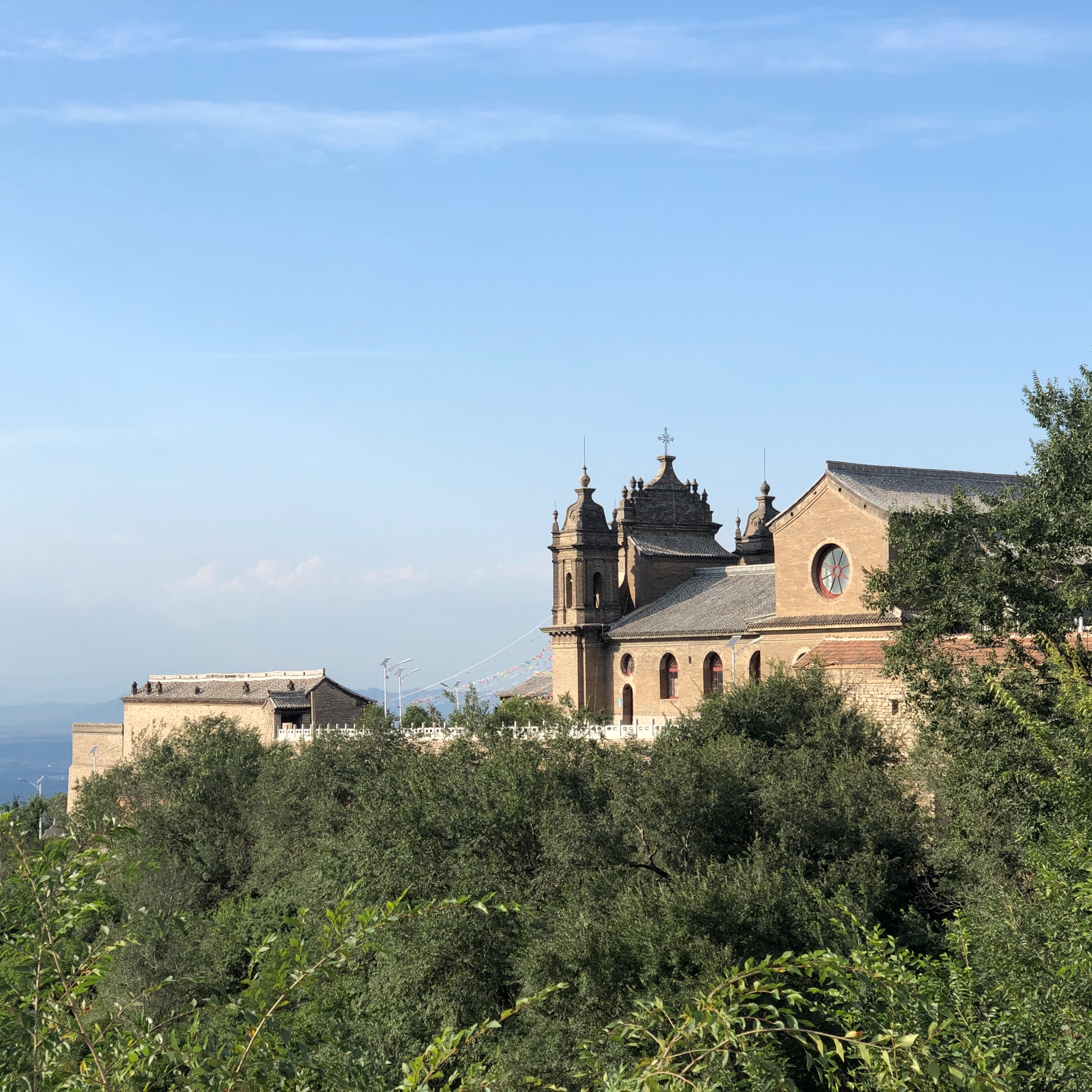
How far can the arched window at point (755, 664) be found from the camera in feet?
148

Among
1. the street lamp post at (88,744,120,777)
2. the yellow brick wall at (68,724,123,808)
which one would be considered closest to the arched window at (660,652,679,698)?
the yellow brick wall at (68,724,123,808)

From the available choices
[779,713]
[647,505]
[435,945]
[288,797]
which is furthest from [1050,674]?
[647,505]

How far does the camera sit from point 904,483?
40.7 metres

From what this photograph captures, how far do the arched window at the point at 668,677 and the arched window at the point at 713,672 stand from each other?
257cm

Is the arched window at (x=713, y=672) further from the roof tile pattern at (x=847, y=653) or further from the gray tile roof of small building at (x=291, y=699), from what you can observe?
the gray tile roof of small building at (x=291, y=699)

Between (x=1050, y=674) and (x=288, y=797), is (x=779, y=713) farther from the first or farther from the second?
(x=288, y=797)

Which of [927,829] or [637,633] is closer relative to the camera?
Answer: [927,829]

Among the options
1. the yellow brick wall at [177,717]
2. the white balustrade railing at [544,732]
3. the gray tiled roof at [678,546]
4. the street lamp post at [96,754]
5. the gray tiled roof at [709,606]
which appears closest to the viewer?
the white balustrade railing at [544,732]

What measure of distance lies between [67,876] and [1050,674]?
20.1 meters

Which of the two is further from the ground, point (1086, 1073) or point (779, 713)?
point (779, 713)

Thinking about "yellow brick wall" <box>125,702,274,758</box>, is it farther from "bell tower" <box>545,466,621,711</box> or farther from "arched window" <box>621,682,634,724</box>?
"arched window" <box>621,682,634,724</box>

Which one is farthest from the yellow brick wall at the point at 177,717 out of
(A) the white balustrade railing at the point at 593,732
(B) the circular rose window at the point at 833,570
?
(B) the circular rose window at the point at 833,570

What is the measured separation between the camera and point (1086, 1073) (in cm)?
1170

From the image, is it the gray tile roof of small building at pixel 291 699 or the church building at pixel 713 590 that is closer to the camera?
the church building at pixel 713 590
